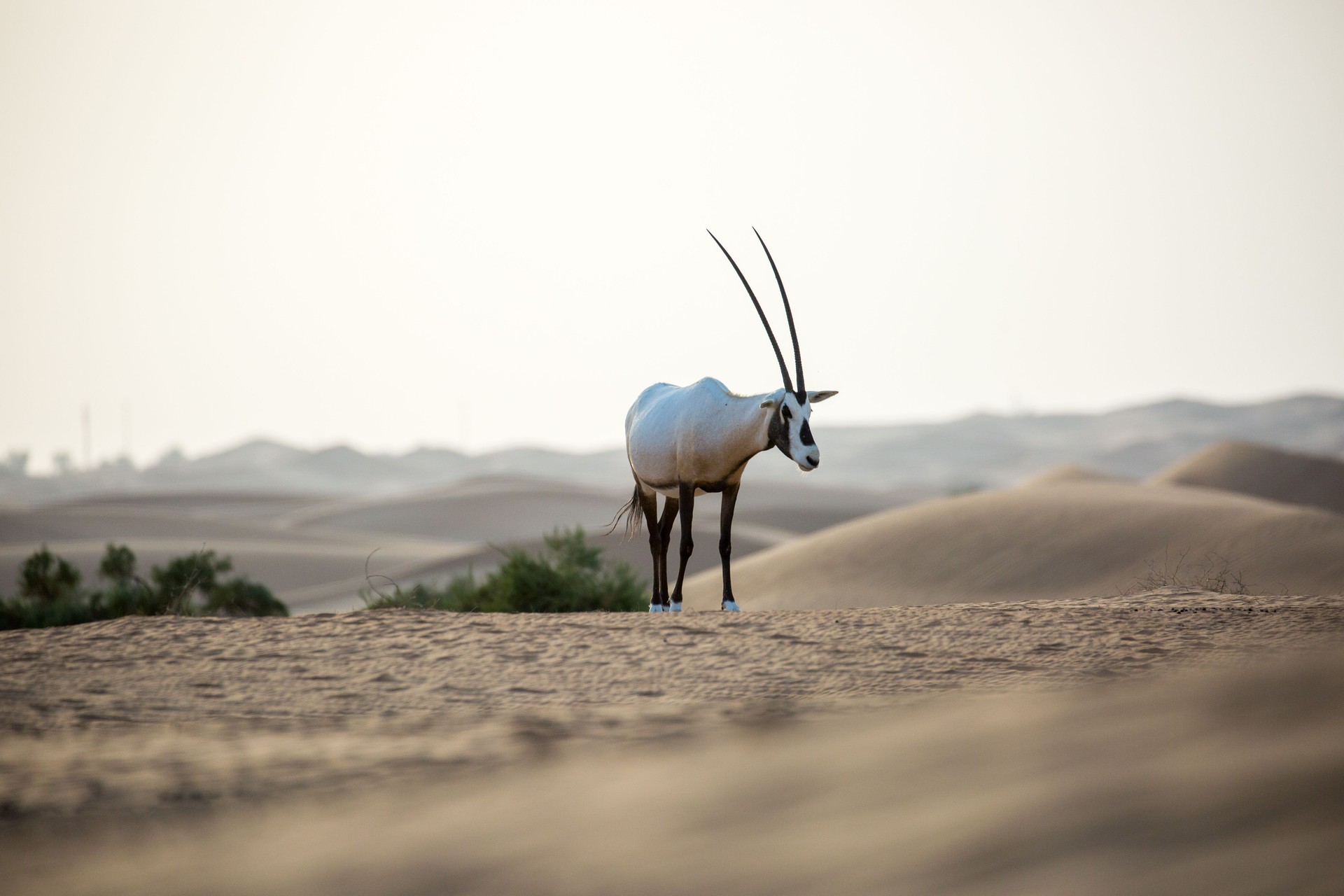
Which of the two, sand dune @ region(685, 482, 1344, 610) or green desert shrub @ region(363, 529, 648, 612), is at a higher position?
green desert shrub @ region(363, 529, 648, 612)

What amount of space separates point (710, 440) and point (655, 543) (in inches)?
54.2

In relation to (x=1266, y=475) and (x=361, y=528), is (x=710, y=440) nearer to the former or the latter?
(x=1266, y=475)

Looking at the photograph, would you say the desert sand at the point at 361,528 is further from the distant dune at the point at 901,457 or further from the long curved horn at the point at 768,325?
the distant dune at the point at 901,457

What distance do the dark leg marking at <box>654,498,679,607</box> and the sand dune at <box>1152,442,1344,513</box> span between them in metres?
46.8

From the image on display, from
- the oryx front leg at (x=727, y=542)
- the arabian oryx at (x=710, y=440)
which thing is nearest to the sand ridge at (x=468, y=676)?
the oryx front leg at (x=727, y=542)

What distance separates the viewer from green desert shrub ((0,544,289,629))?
17.8 m

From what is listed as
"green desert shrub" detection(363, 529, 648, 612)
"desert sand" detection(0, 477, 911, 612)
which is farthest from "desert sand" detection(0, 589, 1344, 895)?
"desert sand" detection(0, 477, 911, 612)

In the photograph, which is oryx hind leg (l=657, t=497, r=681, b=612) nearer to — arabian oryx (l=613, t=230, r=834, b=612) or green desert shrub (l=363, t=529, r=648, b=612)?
arabian oryx (l=613, t=230, r=834, b=612)

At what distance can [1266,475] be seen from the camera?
56188 millimetres

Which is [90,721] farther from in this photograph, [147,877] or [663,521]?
[663,521]

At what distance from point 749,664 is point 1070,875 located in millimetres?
3846

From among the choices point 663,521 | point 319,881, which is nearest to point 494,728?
point 319,881

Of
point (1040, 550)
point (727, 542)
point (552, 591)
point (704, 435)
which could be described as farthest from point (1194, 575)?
point (704, 435)

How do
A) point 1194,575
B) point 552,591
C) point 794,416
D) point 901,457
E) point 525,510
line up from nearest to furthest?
point 794,416, point 552,591, point 1194,575, point 525,510, point 901,457
